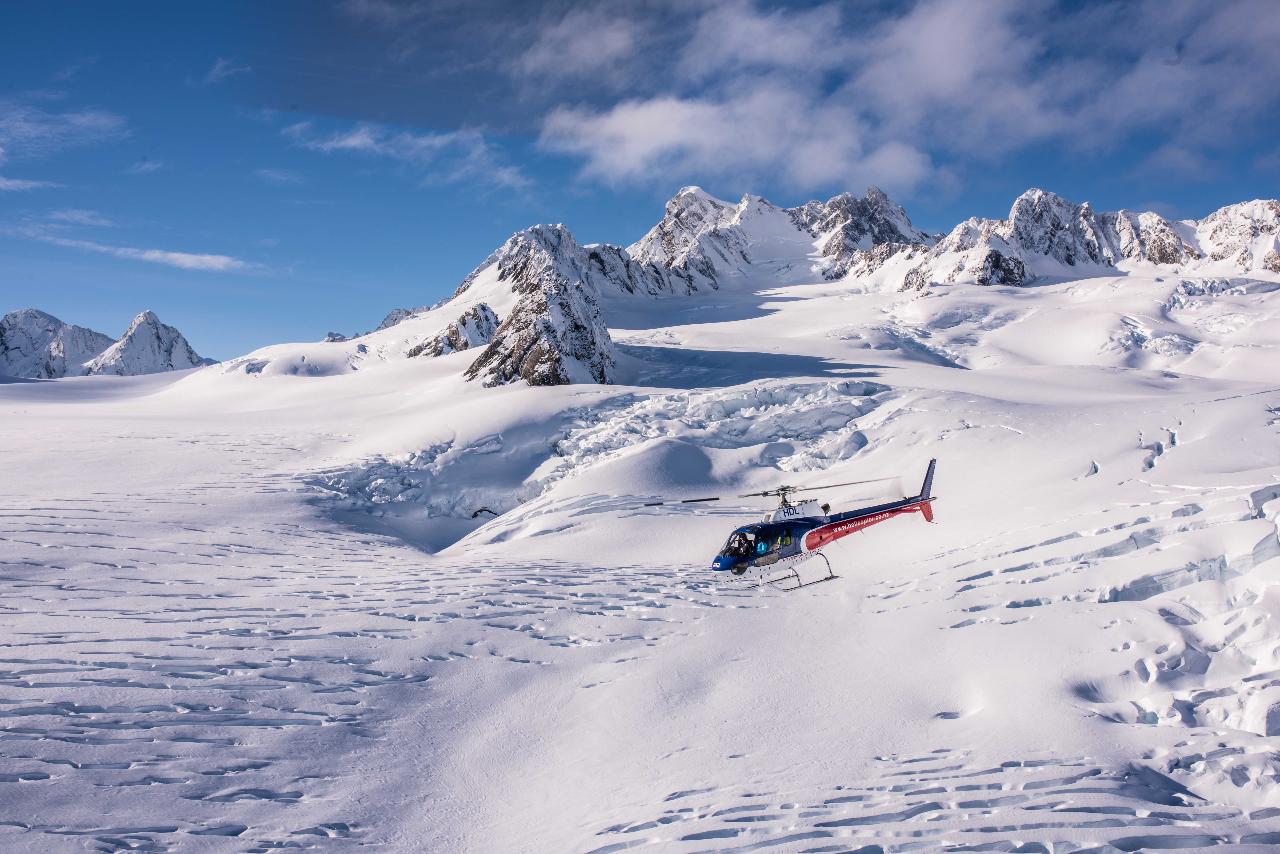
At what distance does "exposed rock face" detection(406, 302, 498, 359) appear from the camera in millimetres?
50844

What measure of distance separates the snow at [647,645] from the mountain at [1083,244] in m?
67.6

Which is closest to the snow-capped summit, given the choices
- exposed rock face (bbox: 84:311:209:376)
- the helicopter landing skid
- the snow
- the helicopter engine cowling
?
the snow

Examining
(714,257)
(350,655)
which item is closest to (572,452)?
(350,655)

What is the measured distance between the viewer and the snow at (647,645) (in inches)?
281

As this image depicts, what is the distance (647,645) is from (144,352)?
131014mm

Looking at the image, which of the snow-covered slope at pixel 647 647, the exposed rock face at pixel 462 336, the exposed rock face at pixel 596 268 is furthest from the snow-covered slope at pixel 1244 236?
the exposed rock face at pixel 462 336

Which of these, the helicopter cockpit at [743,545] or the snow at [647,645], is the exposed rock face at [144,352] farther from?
the helicopter cockpit at [743,545]

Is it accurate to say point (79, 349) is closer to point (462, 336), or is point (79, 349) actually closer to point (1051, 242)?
point (462, 336)

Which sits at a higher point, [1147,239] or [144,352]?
[144,352]

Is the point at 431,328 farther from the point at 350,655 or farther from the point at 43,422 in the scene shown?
the point at 350,655

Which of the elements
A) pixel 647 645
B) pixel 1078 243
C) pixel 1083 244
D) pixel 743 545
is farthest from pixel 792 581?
pixel 1083 244

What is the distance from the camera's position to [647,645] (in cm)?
1160

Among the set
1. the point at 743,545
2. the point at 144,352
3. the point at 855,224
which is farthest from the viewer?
the point at 855,224

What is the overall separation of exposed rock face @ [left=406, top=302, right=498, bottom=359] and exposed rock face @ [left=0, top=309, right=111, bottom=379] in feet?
305
